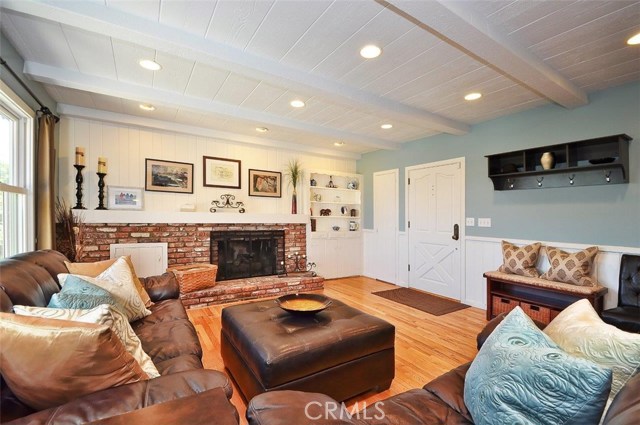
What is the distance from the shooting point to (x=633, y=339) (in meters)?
0.92

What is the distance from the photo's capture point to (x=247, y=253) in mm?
4750

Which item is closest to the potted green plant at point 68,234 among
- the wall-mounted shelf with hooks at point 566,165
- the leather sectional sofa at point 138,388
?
the leather sectional sofa at point 138,388

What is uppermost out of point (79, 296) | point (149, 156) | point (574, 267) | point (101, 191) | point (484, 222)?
point (149, 156)

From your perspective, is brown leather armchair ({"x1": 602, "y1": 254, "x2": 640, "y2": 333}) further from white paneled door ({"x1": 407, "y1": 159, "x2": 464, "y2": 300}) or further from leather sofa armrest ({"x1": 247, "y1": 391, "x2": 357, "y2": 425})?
leather sofa armrest ({"x1": 247, "y1": 391, "x2": 357, "y2": 425})

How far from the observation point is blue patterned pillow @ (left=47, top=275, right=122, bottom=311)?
4.78 feet

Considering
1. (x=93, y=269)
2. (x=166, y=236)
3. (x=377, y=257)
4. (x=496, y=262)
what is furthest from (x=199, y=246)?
(x=496, y=262)

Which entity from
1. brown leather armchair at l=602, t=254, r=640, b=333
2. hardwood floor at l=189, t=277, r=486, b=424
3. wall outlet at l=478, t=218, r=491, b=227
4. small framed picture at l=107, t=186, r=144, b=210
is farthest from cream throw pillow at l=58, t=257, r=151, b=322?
wall outlet at l=478, t=218, r=491, b=227

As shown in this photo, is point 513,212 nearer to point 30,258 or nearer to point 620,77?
point 620,77

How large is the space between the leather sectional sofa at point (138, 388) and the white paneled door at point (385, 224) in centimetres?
400

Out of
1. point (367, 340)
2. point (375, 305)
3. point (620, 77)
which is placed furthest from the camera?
point (375, 305)

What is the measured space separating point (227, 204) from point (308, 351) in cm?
346

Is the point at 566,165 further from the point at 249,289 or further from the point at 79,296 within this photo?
the point at 79,296

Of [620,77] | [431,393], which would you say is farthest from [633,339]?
[620,77]

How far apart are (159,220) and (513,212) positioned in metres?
4.59
